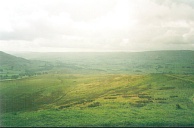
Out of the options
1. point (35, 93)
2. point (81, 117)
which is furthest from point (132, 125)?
point (35, 93)

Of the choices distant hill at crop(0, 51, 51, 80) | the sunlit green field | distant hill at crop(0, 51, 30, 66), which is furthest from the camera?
distant hill at crop(0, 51, 30, 66)

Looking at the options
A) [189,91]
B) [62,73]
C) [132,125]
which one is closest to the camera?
[132,125]

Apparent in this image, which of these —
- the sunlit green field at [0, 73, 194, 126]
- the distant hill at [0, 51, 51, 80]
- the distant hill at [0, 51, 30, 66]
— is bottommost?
the sunlit green field at [0, 73, 194, 126]

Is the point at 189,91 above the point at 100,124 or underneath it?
above

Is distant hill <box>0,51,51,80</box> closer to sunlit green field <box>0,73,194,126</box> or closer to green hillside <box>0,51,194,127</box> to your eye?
green hillside <box>0,51,194,127</box>

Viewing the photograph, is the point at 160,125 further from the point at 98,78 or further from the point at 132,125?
the point at 98,78

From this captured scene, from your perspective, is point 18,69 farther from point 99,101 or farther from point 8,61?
point 99,101

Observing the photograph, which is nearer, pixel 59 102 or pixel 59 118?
pixel 59 118

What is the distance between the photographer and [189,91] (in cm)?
3825

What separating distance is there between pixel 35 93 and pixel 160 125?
20587 millimetres

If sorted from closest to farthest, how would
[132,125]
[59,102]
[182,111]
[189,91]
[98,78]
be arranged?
[132,125], [182,111], [59,102], [189,91], [98,78]

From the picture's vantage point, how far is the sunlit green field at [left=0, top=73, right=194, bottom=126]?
94.7 ft

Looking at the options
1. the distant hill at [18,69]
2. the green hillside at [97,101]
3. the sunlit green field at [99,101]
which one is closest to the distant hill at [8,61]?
the distant hill at [18,69]

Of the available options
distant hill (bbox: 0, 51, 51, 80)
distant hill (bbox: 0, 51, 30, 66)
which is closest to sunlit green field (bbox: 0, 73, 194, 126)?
distant hill (bbox: 0, 51, 51, 80)
